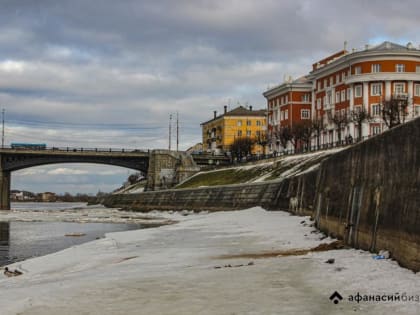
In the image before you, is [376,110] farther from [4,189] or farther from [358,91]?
[4,189]

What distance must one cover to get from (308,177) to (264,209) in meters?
12.5

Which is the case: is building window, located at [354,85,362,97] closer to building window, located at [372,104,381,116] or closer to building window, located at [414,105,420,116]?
building window, located at [372,104,381,116]

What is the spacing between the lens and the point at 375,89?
95375 millimetres

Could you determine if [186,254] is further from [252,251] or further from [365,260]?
[365,260]

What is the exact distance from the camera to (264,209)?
5122 centimetres

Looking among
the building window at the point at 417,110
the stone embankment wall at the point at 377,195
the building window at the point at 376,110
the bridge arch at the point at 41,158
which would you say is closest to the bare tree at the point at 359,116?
the building window at the point at 376,110

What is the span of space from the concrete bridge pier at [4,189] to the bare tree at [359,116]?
2921 inches

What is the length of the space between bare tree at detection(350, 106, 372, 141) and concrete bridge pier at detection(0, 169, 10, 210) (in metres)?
74.2

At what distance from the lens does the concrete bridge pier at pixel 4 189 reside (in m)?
122

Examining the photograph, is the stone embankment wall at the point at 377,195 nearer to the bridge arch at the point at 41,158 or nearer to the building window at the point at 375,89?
the building window at the point at 375,89

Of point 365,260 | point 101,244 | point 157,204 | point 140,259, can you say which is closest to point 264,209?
point 101,244

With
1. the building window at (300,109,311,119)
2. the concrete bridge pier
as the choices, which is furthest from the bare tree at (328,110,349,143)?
the concrete bridge pier

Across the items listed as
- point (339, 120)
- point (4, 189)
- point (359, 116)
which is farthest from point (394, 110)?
point (4, 189)

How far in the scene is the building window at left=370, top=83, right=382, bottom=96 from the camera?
9512 centimetres
